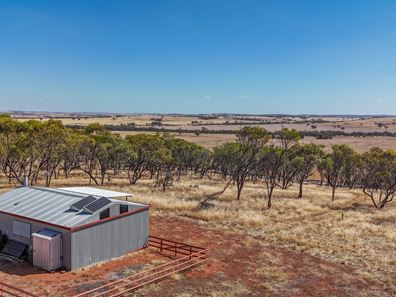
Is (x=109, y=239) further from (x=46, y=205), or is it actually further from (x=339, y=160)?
(x=339, y=160)

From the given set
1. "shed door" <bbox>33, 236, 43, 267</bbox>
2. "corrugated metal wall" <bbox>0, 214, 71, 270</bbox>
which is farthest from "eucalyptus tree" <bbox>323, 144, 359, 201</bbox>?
"shed door" <bbox>33, 236, 43, 267</bbox>

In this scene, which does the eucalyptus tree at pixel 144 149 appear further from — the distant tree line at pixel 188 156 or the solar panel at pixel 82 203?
the solar panel at pixel 82 203

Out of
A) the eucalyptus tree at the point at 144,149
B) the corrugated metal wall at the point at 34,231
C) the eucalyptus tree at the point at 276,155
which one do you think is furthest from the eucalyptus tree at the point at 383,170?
the corrugated metal wall at the point at 34,231

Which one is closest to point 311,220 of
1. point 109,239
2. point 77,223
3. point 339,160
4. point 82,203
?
point 339,160

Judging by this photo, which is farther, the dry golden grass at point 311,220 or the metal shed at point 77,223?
the dry golden grass at point 311,220

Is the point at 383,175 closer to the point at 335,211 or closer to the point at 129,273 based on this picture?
the point at 335,211

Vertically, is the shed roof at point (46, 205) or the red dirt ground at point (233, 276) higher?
the shed roof at point (46, 205)

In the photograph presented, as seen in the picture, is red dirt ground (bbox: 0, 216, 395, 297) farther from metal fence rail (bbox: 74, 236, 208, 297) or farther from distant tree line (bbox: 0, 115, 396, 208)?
distant tree line (bbox: 0, 115, 396, 208)
